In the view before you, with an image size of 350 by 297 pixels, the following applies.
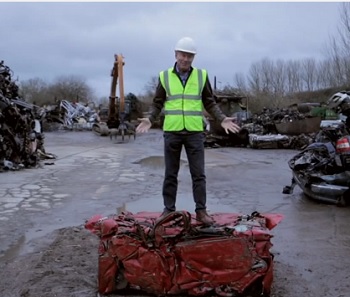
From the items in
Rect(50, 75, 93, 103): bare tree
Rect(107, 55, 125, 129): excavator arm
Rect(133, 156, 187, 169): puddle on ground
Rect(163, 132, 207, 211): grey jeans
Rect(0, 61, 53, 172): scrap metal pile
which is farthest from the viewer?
Rect(50, 75, 93, 103): bare tree

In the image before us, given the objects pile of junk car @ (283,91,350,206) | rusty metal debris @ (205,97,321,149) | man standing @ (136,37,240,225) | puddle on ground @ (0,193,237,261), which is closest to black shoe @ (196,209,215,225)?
man standing @ (136,37,240,225)

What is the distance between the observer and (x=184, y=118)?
181 inches

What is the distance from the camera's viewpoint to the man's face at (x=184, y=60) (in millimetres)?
4534

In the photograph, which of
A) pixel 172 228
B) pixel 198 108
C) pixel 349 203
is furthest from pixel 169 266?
pixel 349 203

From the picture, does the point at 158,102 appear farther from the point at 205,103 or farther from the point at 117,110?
the point at 117,110

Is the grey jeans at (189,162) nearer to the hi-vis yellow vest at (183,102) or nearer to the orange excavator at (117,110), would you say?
the hi-vis yellow vest at (183,102)

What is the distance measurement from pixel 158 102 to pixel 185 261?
1666 millimetres

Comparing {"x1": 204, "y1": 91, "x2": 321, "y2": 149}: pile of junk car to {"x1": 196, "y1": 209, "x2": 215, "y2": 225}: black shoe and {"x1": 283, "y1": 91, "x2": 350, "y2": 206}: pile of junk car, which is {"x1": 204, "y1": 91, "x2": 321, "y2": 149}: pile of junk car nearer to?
{"x1": 283, "y1": 91, "x2": 350, "y2": 206}: pile of junk car

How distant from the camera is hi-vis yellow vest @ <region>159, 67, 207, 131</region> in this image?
459 centimetres

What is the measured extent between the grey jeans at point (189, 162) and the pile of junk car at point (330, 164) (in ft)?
12.5

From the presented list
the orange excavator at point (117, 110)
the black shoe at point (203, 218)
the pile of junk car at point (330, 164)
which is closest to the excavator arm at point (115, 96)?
the orange excavator at point (117, 110)

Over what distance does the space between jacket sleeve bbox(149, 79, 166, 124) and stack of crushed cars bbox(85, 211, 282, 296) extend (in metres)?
1.22

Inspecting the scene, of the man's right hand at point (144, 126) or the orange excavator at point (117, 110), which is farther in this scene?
the orange excavator at point (117, 110)

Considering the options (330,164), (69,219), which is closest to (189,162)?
(69,219)
